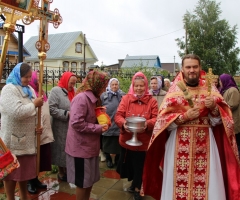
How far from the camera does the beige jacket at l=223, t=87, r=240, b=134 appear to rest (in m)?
4.46

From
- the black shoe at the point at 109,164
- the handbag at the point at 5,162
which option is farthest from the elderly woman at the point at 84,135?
the black shoe at the point at 109,164

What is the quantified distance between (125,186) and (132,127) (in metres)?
1.54

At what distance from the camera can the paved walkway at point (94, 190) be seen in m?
3.79

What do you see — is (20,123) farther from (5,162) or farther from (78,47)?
(78,47)

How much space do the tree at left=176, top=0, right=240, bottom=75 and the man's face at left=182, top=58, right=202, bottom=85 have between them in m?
20.7

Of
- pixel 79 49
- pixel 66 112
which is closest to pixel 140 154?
pixel 66 112

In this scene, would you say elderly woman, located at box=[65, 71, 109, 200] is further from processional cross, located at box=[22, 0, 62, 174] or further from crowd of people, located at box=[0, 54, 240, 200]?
processional cross, located at box=[22, 0, 62, 174]

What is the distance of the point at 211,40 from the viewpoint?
76.4 feet

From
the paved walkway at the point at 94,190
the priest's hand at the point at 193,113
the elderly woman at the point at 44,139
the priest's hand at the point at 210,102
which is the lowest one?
the paved walkway at the point at 94,190

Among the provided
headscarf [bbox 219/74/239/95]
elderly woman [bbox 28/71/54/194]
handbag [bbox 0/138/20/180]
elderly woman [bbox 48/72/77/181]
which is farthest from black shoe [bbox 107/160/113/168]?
handbag [bbox 0/138/20/180]

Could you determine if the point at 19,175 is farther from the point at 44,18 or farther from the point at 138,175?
the point at 44,18

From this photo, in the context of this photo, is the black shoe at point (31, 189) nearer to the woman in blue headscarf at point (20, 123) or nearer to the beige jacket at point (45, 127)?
the woman in blue headscarf at point (20, 123)

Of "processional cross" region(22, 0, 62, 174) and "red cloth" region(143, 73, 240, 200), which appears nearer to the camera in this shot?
"red cloth" region(143, 73, 240, 200)

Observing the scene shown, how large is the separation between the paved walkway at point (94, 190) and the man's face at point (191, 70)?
2.01 metres
